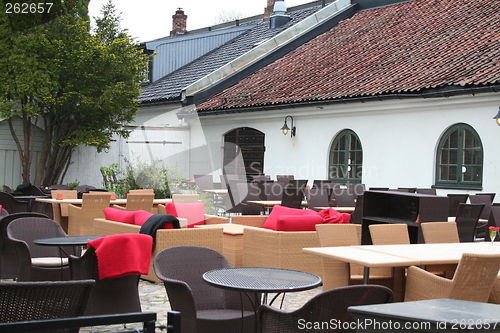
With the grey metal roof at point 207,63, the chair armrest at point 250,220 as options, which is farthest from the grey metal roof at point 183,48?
the chair armrest at point 250,220

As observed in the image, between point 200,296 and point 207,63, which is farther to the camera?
point 207,63

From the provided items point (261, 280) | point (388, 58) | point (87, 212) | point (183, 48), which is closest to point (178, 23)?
point (183, 48)


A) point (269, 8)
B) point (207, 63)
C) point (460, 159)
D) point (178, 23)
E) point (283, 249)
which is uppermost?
point (178, 23)

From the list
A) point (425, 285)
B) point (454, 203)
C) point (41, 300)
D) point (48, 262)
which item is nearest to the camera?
point (41, 300)

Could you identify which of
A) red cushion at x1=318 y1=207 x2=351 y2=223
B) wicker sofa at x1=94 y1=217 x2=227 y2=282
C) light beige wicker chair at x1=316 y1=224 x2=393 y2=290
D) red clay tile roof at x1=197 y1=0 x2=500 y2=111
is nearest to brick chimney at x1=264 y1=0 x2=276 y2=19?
red clay tile roof at x1=197 y1=0 x2=500 y2=111

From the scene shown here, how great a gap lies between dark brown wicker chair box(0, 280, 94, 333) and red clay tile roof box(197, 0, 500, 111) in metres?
12.1

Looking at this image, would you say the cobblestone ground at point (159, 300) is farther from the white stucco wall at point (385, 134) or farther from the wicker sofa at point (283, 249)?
the white stucco wall at point (385, 134)

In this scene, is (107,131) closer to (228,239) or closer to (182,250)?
(228,239)

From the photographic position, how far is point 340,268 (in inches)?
228

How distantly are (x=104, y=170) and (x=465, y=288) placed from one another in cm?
1426

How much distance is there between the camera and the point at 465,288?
446 centimetres

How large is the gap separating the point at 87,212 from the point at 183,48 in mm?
17478

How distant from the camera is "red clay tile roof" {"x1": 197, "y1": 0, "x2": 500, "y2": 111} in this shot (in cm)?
1590

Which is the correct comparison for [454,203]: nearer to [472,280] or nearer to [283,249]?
[283,249]
